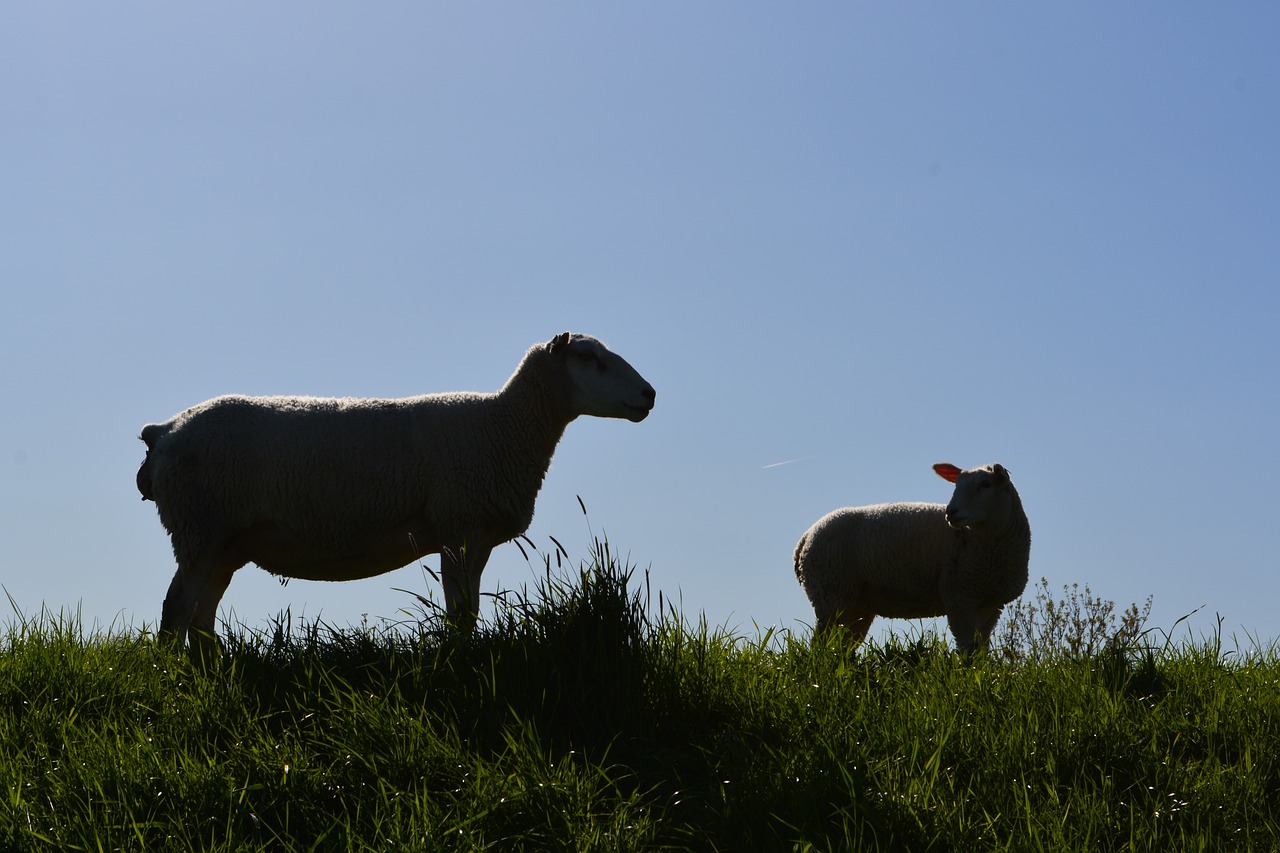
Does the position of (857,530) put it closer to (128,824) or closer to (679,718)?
(679,718)

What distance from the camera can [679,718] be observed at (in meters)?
5.61

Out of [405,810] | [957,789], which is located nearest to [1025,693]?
[957,789]

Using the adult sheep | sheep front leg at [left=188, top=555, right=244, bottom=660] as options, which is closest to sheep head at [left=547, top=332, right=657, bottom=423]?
the adult sheep

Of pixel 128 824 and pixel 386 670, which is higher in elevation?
pixel 386 670

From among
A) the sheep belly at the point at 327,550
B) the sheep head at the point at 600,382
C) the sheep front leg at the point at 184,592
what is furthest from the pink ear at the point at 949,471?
the sheep front leg at the point at 184,592

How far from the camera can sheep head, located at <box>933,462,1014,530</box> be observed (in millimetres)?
10359

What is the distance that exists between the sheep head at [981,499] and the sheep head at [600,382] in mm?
3092

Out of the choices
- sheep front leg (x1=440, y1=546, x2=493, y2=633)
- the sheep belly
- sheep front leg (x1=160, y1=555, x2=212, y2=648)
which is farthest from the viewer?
the sheep belly

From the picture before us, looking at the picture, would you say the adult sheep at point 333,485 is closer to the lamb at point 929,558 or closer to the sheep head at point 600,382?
the sheep head at point 600,382

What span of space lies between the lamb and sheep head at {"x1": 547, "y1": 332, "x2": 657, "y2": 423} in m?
2.98

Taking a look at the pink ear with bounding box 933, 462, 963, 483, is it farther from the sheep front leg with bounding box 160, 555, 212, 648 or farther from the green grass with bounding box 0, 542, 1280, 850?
the sheep front leg with bounding box 160, 555, 212, 648

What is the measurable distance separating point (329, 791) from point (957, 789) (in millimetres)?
2594

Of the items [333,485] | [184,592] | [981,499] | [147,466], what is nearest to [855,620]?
[981,499]

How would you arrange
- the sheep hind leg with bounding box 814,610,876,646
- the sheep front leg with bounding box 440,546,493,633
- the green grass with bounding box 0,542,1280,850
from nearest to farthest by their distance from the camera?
the green grass with bounding box 0,542,1280,850 < the sheep front leg with bounding box 440,546,493,633 < the sheep hind leg with bounding box 814,610,876,646
